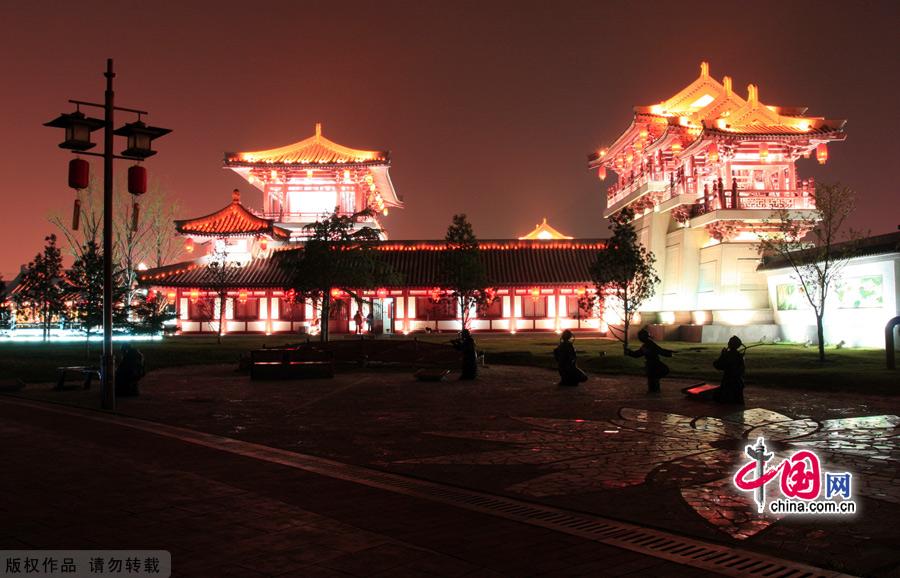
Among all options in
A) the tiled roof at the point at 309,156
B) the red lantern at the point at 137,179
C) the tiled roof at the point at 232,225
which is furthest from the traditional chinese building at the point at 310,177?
the red lantern at the point at 137,179

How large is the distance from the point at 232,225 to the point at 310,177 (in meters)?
7.95

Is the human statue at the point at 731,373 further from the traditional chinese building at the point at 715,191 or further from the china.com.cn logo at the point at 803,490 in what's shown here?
the traditional chinese building at the point at 715,191

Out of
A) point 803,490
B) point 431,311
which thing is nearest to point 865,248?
point 803,490

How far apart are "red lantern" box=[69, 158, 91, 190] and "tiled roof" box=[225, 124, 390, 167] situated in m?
37.2

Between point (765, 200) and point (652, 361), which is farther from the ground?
point (765, 200)

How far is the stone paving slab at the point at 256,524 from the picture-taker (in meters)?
4.57

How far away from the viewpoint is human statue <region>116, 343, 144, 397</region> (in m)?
14.2

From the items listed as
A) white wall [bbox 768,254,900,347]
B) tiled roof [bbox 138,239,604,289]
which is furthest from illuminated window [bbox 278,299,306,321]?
white wall [bbox 768,254,900,347]

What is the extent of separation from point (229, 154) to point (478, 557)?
4937 cm

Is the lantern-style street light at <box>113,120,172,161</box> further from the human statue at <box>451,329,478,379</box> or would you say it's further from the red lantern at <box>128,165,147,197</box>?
the human statue at <box>451,329,478,379</box>

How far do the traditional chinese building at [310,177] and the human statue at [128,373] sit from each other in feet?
113

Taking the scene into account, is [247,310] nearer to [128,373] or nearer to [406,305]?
[406,305]

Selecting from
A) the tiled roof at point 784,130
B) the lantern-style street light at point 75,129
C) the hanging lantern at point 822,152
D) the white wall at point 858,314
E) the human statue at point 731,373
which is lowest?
the human statue at point 731,373

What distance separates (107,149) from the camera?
1248 centimetres
